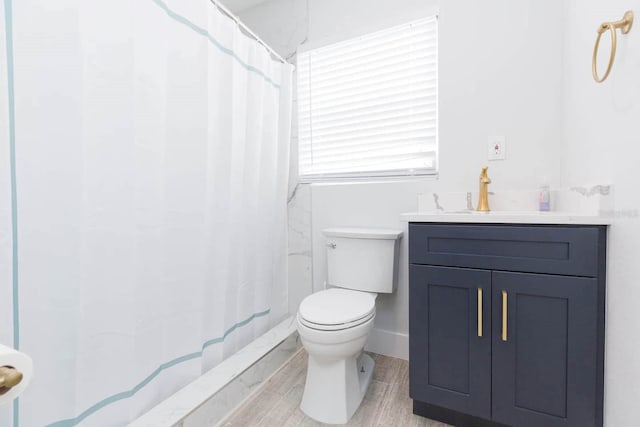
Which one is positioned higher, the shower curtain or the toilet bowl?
the shower curtain

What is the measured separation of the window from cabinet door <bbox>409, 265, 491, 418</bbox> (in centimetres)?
75

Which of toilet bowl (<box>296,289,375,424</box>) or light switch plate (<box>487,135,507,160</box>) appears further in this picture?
light switch plate (<box>487,135,507,160</box>)

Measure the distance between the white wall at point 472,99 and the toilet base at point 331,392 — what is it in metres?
0.55

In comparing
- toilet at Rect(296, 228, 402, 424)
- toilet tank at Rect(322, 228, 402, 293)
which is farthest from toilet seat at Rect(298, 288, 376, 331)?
toilet tank at Rect(322, 228, 402, 293)

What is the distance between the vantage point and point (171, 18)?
1.19 meters

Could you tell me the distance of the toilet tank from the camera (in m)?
1.60

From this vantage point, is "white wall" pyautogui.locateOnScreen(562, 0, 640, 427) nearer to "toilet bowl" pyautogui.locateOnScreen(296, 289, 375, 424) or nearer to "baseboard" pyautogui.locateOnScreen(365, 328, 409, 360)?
"toilet bowl" pyautogui.locateOnScreen(296, 289, 375, 424)

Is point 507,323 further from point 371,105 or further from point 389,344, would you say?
point 371,105

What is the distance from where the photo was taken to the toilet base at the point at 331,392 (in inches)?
49.7

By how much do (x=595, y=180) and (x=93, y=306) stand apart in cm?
170

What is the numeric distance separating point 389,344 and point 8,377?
5.73 feet

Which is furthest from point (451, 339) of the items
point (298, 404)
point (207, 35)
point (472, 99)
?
point (207, 35)

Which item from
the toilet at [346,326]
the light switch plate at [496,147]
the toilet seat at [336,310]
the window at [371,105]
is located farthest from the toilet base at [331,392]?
the light switch plate at [496,147]

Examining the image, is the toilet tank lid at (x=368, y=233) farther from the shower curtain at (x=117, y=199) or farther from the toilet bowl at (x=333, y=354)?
the shower curtain at (x=117, y=199)
